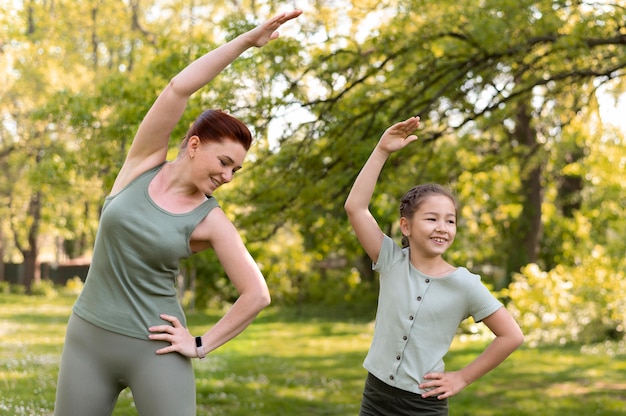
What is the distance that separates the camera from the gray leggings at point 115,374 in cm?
281

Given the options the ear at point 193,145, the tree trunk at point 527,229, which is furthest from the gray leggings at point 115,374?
the tree trunk at point 527,229

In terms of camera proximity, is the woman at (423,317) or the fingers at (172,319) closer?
the fingers at (172,319)

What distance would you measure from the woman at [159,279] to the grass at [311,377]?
3.85 meters

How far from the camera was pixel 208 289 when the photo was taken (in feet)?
76.0

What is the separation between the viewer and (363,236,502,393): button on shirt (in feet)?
10.7

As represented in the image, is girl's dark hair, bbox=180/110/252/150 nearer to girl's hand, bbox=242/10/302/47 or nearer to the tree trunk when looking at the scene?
girl's hand, bbox=242/10/302/47

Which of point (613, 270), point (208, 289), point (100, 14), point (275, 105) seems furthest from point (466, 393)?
point (100, 14)

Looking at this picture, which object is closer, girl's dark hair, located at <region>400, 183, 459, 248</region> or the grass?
girl's dark hair, located at <region>400, 183, 459, 248</region>

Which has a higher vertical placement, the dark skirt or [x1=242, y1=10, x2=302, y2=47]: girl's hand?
[x1=242, y1=10, x2=302, y2=47]: girl's hand

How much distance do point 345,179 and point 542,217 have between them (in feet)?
45.3

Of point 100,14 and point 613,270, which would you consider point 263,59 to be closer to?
point 613,270

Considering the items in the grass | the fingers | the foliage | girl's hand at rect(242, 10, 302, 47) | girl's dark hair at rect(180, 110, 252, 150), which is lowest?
the grass

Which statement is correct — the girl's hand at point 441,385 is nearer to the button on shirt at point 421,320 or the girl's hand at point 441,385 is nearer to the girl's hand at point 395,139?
the button on shirt at point 421,320

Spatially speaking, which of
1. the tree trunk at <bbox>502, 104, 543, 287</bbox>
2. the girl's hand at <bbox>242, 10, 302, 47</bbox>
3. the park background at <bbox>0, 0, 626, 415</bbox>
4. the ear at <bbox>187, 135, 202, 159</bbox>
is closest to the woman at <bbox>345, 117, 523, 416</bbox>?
the girl's hand at <bbox>242, 10, 302, 47</bbox>
